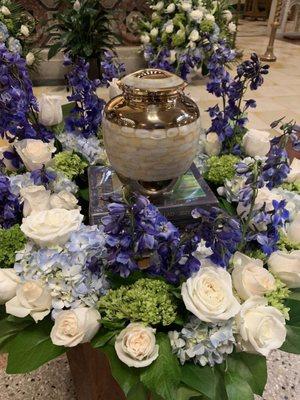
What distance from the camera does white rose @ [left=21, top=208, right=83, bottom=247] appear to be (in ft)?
2.48

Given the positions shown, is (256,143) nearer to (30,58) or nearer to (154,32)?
(154,32)

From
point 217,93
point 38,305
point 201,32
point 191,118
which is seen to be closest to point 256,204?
point 191,118

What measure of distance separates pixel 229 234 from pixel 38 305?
36 centimetres

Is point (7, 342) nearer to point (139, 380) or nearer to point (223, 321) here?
point (139, 380)

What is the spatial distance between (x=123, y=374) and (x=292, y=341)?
12.2 inches

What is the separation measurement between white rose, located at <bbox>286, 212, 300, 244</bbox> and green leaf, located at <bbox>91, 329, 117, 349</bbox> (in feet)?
1.49

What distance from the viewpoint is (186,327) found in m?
0.70

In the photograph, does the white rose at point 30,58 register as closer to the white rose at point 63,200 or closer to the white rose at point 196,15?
the white rose at point 196,15

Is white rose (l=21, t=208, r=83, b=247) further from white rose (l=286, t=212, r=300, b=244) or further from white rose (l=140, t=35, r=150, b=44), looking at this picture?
white rose (l=140, t=35, r=150, b=44)

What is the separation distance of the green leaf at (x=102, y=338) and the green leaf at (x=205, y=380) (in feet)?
0.45

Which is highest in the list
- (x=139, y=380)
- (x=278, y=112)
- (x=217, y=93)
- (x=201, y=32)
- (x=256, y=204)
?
(x=217, y=93)

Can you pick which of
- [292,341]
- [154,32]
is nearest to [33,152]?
[292,341]

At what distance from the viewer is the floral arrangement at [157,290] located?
0.65 meters

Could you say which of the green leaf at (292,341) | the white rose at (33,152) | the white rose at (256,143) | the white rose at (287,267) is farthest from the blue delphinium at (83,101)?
the green leaf at (292,341)
